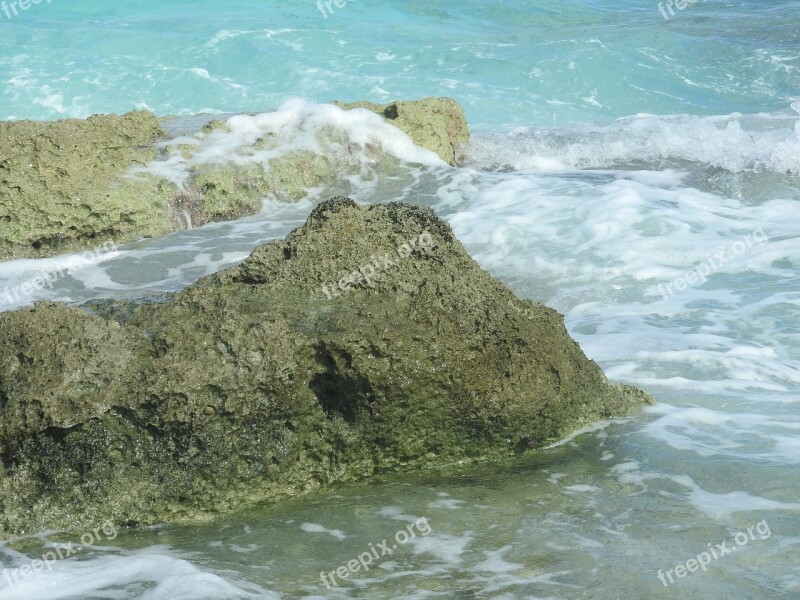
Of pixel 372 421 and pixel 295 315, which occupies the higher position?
pixel 295 315

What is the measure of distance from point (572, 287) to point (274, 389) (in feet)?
10.6

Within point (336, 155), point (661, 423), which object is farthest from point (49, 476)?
point (336, 155)

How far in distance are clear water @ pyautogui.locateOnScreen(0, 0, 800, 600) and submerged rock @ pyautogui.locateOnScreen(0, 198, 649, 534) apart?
0.41 ft

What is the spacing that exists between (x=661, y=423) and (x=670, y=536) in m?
0.93

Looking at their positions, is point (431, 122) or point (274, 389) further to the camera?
point (431, 122)

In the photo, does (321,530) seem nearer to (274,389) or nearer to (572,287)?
(274,389)

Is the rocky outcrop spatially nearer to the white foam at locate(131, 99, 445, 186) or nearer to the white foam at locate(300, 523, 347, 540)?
the white foam at locate(131, 99, 445, 186)

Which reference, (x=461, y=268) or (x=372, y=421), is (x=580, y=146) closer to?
(x=461, y=268)

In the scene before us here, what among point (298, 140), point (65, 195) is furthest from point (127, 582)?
point (298, 140)

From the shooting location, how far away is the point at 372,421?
3.36 meters

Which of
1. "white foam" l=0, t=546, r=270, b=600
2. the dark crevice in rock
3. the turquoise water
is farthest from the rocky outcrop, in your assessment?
the turquoise water

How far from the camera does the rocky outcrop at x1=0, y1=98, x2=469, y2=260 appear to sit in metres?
6.46

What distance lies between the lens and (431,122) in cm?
870

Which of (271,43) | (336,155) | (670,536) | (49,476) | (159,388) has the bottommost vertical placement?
(670,536)
